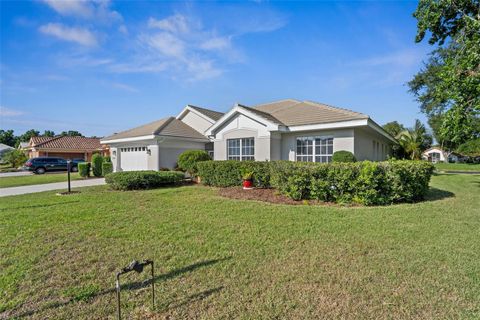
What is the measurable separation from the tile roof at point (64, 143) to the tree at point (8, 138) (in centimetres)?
4843

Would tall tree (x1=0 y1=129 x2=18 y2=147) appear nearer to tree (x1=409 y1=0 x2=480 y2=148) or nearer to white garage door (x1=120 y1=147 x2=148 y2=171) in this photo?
white garage door (x1=120 y1=147 x2=148 y2=171)

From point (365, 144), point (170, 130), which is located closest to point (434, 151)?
point (365, 144)

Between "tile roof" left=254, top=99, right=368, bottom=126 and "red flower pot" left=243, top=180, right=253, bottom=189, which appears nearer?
"red flower pot" left=243, top=180, right=253, bottom=189

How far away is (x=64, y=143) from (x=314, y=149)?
3833cm

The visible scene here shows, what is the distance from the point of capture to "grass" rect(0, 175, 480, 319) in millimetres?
2893

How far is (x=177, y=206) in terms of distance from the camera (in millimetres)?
8133

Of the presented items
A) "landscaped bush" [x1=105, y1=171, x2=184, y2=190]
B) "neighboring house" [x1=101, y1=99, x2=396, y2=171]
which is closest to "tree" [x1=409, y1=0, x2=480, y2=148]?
"neighboring house" [x1=101, y1=99, x2=396, y2=171]

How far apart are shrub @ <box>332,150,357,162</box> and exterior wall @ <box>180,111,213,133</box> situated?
37.8 feet

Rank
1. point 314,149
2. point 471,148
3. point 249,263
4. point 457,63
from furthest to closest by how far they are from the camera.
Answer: point 471,148
point 314,149
point 457,63
point 249,263

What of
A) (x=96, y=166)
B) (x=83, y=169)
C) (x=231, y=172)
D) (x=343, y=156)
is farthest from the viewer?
(x=96, y=166)

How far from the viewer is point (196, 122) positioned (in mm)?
21766

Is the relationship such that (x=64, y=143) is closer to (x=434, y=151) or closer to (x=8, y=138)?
(x=8, y=138)

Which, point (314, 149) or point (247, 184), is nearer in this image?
point (247, 184)

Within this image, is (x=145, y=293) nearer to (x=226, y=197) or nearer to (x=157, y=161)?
(x=226, y=197)
